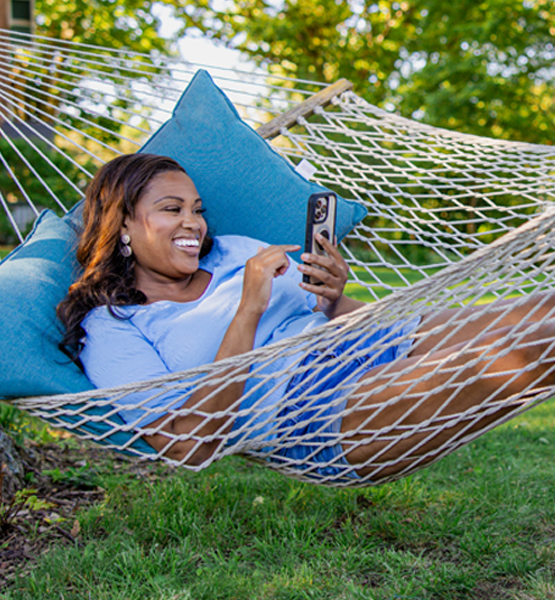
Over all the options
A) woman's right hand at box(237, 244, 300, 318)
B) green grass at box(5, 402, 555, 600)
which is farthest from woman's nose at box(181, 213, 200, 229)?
green grass at box(5, 402, 555, 600)

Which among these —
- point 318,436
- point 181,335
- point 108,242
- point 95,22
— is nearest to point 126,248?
point 108,242

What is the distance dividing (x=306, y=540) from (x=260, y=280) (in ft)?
2.35

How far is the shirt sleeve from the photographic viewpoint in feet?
4.13

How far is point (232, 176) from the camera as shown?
6.12 ft

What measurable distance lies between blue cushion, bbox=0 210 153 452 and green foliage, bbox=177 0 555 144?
8752 mm

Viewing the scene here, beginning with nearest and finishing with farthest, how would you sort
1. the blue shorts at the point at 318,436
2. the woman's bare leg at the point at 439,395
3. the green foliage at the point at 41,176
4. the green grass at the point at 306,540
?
the woman's bare leg at the point at 439,395 < the blue shorts at the point at 318,436 < the green grass at the point at 306,540 < the green foliage at the point at 41,176

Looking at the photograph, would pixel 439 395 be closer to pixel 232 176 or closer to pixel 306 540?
pixel 306 540

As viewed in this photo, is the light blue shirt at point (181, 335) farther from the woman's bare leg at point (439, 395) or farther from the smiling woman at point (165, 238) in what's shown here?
the woman's bare leg at point (439, 395)

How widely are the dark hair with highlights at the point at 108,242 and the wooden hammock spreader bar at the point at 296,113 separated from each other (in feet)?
2.41

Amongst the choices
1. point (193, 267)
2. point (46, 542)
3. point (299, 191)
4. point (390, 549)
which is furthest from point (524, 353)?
point (46, 542)

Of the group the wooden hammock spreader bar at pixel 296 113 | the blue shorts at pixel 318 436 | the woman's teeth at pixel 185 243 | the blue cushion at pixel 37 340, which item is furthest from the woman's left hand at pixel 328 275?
the wooden hammock spreader bar at pixel 296 113

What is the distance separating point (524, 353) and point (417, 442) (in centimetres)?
26

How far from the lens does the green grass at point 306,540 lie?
136cm

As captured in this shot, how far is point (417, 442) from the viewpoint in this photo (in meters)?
1.22
